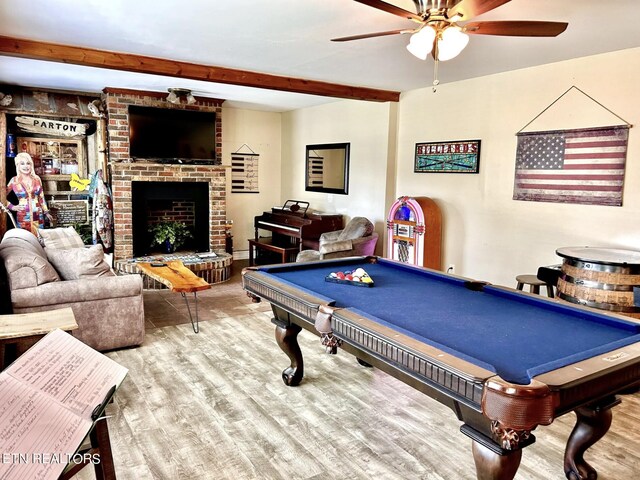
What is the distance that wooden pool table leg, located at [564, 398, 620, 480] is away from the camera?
2.22m

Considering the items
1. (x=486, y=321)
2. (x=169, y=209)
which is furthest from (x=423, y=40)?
(x=169, y=209)

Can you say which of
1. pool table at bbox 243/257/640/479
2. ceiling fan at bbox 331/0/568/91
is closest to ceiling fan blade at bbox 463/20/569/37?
ceiling fan at bbox 331/0/568/91

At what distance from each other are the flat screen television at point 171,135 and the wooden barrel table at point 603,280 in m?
5.19

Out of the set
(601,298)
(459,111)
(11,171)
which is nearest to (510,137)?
(459,111)

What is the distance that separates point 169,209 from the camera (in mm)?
7332

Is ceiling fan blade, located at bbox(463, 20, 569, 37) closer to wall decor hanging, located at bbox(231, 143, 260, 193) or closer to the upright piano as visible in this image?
the upright piano

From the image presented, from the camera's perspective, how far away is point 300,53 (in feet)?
13.6

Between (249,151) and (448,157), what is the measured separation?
3.84 metres

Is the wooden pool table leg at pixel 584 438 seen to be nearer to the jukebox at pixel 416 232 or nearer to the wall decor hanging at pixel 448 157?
the jukebox at pixel 416 232

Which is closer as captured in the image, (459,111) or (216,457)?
(216,457)

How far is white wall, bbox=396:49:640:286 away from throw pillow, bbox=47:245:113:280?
3.78 m

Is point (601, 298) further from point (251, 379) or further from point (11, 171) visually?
point (11, 171)

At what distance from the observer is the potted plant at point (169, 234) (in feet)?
22.4

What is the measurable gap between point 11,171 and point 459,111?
19.3 ft
